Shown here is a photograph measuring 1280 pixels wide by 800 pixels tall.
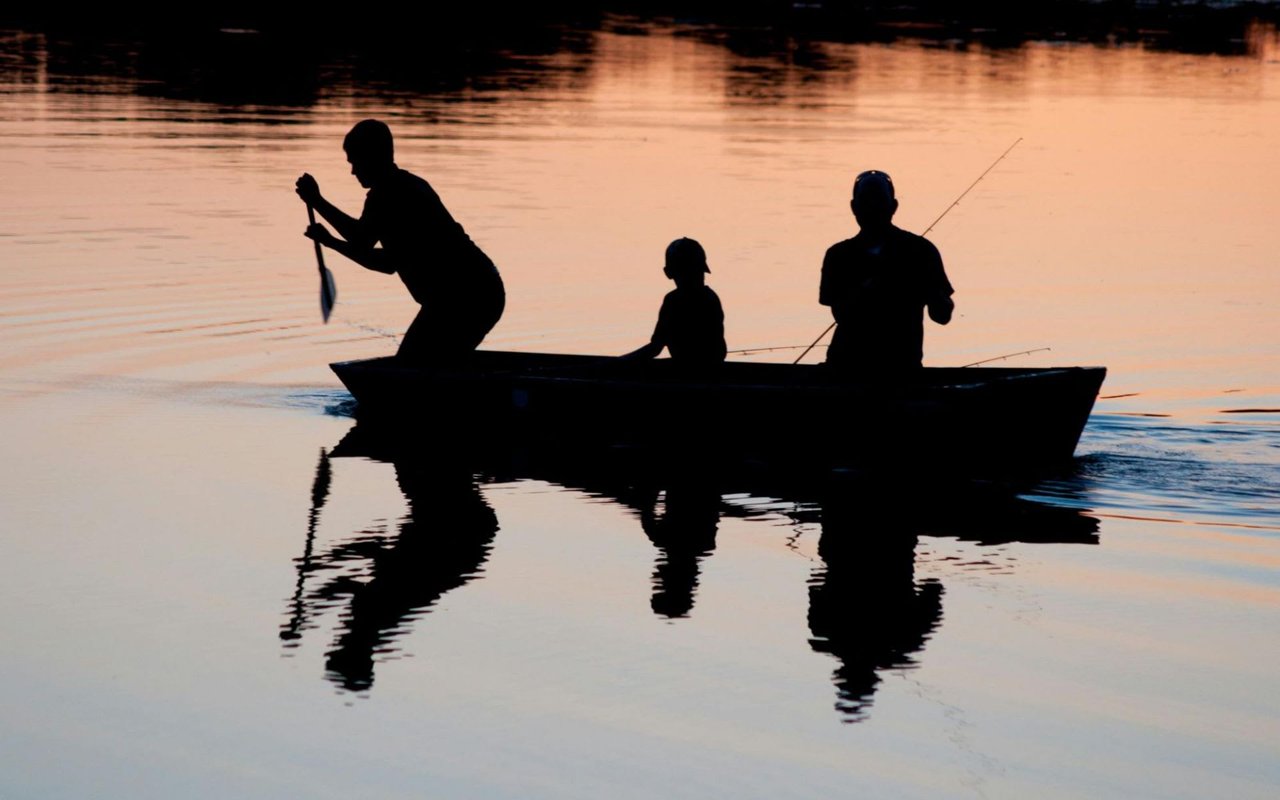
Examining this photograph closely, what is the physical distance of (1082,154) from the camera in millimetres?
27062

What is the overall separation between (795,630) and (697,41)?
44.7 m

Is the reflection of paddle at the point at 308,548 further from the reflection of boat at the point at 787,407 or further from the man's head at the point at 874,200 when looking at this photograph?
the man's head at the point at 874,200

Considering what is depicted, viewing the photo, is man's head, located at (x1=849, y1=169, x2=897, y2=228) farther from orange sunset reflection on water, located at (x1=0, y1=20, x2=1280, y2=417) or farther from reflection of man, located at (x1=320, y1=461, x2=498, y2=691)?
orange sunset reflection on water, located at (x1=0, y1=20, x2=1280, y2=417)

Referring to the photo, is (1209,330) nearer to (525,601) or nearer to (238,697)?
(525,601)

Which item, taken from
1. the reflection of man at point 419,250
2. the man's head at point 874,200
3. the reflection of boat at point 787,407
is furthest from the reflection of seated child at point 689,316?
the man's head at point 874,200

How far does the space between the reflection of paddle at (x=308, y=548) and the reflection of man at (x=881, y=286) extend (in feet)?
8.74

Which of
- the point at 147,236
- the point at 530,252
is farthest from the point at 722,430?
the point at 147,236

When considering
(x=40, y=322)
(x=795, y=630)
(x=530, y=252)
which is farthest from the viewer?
(x=530, y=252)

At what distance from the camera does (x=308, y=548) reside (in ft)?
29.1

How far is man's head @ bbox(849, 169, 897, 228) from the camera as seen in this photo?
9.76 metres

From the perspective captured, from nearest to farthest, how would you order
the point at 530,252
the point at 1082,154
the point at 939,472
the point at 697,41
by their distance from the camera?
the point at 939,472
the point at 530,252
the point at 1082,154
the point at 697,41

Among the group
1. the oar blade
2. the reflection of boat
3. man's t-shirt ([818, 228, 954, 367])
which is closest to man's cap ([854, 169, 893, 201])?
man's t-shirt ([818, 228, 954, 367])

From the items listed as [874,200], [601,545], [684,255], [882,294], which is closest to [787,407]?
[882,294]

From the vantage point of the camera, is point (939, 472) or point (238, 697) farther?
point (939, 472)
